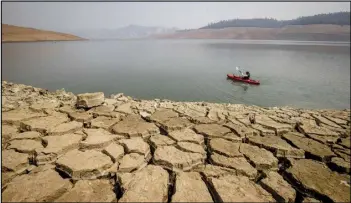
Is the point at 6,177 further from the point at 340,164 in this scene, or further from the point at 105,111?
the point at 340,164

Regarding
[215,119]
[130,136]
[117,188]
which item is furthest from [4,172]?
[215,119]

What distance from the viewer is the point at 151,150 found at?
3.10 meters

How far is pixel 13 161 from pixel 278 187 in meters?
3.13

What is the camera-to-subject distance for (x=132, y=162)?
107 inches

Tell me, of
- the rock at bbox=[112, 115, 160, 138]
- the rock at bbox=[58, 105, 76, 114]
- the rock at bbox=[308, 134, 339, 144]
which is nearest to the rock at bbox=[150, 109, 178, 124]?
the rock at bbox=[112, 115, 160, 138]

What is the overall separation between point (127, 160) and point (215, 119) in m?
2.11

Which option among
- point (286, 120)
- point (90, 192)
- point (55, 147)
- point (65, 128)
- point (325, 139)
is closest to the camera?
point (90, 192)

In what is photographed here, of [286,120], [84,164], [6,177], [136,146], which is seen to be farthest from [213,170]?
[286,120]

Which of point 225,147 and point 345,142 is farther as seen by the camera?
point 345,142

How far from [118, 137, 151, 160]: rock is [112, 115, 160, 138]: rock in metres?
0.17

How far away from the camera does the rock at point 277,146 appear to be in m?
3.13

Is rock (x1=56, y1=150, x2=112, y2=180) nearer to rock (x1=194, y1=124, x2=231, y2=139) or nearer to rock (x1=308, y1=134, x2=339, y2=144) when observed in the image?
rock (x1=194, y1=124, x2=231, y2=139)

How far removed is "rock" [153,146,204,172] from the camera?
2693 millimetres

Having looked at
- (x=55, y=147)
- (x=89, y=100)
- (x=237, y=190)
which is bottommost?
(x=237, y=190)
